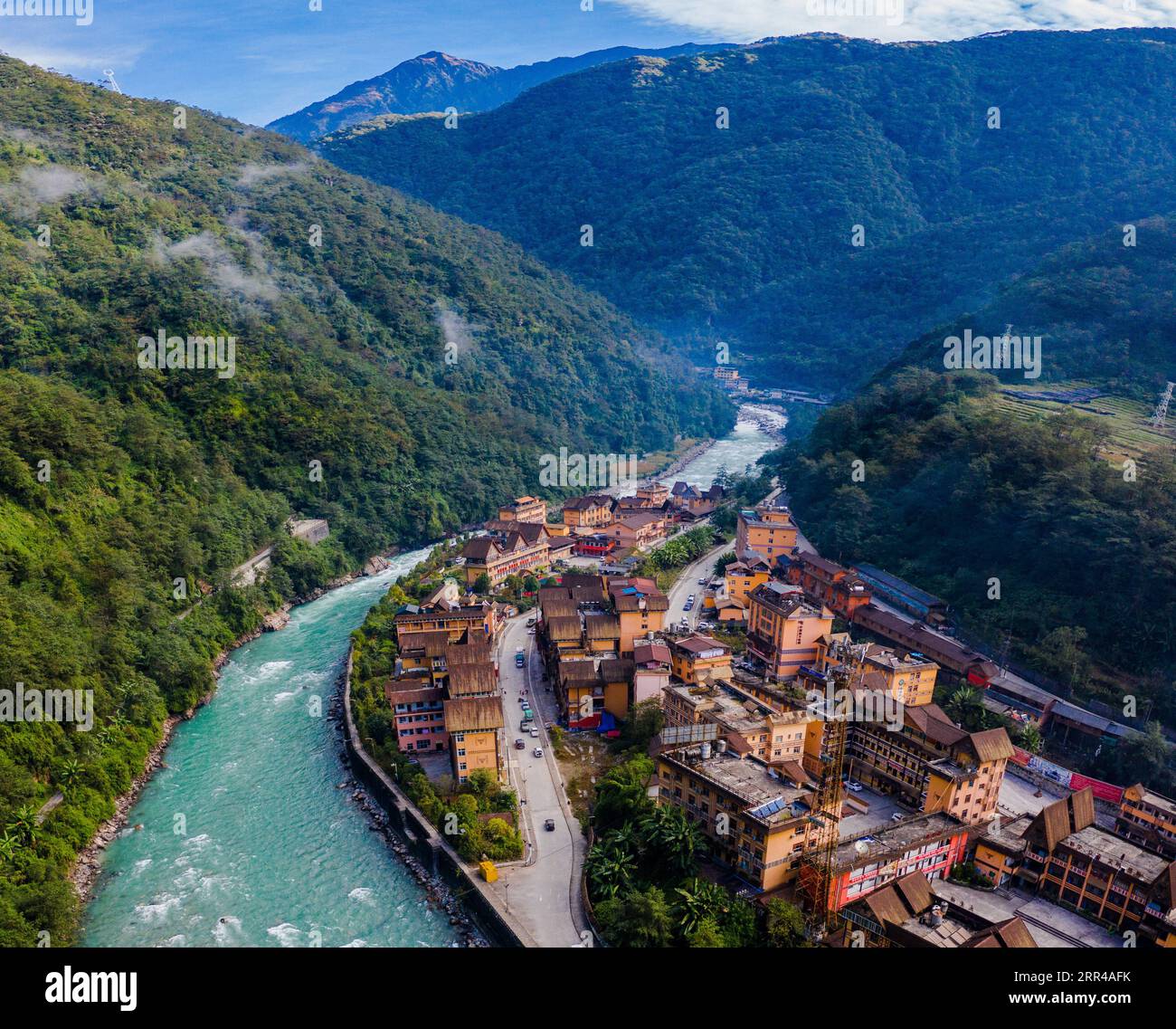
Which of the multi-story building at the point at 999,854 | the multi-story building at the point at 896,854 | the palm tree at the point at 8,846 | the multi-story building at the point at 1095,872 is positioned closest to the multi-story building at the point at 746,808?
the multi-story building at the point at 896,854

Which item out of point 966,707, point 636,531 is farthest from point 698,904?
point 636,531

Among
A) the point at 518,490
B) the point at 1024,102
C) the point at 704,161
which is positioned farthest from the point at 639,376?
the point at 1024,102

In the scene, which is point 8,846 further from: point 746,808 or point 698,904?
point 746,808

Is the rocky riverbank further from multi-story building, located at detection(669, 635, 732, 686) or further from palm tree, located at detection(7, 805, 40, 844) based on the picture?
multi-story building, located at detection(669, 635, 732, 686)

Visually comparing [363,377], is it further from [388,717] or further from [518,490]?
[388,717]

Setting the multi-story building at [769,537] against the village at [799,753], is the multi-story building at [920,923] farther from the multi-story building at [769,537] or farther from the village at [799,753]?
the multi-story building at [769,537]
